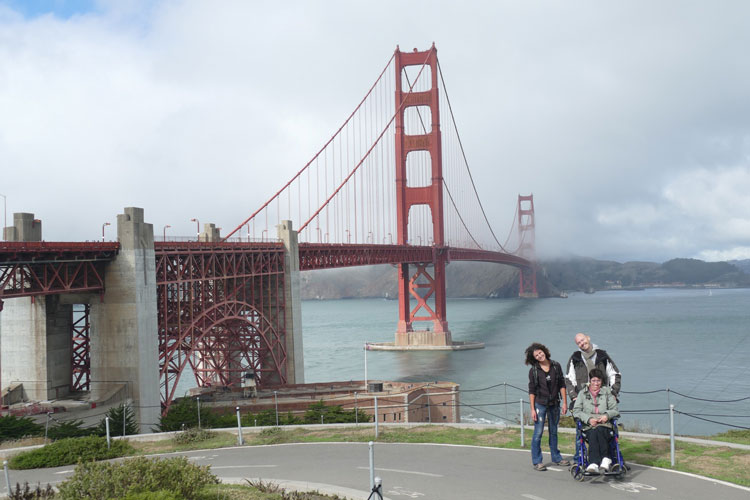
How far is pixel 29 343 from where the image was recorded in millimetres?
23875

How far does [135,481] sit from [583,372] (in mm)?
5629

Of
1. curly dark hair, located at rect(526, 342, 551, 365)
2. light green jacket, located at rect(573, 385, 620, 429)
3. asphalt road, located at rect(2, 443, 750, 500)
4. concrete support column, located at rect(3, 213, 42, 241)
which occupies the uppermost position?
concrete support column, located at rect(3, 213, 42, 241)

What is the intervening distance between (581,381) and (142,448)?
859 centimetres

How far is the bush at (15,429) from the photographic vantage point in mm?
16609

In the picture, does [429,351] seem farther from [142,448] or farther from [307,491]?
[307,491]

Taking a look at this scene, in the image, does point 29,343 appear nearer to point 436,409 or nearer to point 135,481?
point 436,409

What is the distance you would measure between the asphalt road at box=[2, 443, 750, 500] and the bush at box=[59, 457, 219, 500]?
174 centimetres

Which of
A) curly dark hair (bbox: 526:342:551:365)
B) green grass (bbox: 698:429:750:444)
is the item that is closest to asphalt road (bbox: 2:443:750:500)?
curly dark hair (bbox: 526:342:551:365)

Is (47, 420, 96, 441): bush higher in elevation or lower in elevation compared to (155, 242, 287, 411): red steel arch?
lower

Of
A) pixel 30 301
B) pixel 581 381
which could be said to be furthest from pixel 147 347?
pixel 581 381

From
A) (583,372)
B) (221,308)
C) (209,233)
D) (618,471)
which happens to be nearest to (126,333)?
(221,308)

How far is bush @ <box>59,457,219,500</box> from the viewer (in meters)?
7.40

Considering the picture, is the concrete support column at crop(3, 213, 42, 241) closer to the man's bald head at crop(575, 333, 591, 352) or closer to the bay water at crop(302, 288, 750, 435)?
the bay water at crop(302, 288, 750, 435)

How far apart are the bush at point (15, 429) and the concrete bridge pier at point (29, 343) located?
7040mm
